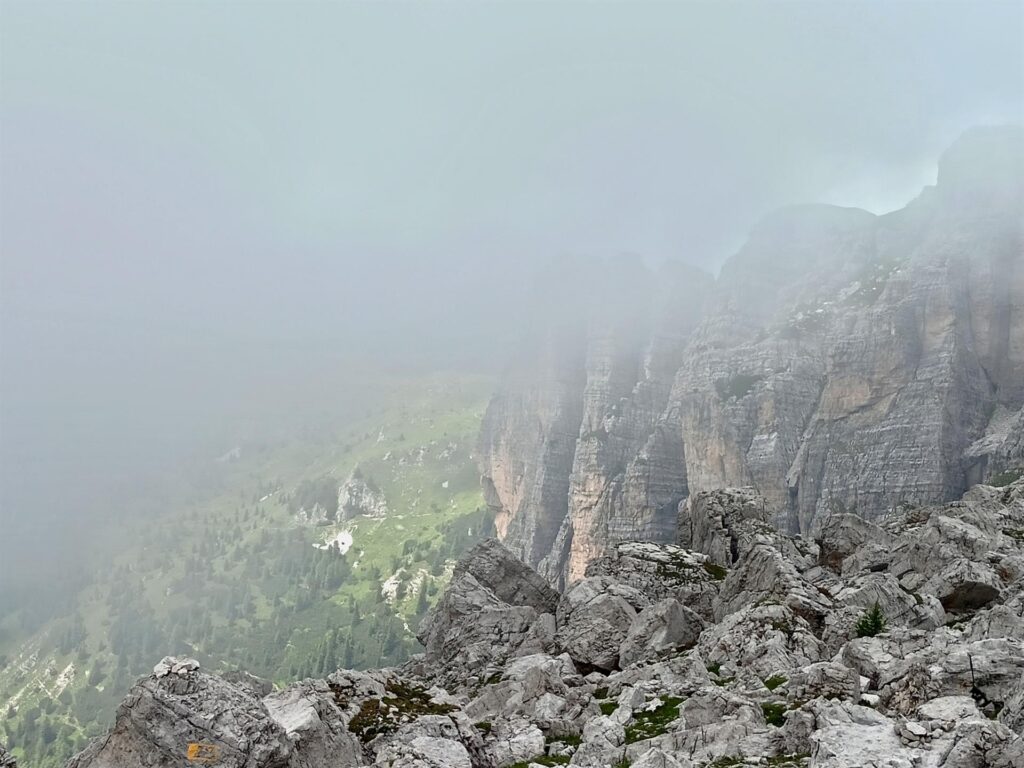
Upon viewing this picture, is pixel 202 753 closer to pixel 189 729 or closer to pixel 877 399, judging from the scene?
pixel 189 729

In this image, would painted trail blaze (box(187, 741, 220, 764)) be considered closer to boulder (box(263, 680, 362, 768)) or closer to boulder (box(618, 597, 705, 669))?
boulder (box(263, 680, 362, 768))

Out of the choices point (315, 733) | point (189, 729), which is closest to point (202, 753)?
point (189, 729)

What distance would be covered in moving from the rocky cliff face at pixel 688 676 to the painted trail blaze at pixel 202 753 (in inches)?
1.8

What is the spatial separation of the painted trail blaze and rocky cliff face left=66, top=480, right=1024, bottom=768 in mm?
46

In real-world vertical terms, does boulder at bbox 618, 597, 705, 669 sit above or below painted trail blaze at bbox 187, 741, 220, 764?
below

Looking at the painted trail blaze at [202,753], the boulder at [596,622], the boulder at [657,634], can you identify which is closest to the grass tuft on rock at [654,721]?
the painted trail blaze at [202,753]

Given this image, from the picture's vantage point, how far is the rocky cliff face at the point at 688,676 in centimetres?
2258

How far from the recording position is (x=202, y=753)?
910 inches

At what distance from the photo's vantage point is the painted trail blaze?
75.4 ft

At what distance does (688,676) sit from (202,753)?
2397 cm

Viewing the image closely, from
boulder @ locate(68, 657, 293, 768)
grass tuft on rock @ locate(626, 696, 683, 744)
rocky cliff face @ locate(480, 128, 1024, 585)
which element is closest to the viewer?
boulder @ locate(68, 657, 293, 768)

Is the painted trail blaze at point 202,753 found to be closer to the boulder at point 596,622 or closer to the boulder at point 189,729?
the boulder at point 189,729

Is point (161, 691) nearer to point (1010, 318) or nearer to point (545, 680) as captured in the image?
point (545, 680)

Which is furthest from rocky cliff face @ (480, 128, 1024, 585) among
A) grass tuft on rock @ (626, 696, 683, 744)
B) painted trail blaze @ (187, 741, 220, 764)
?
painted trail blaze @ (187, 741, 220, 764)
